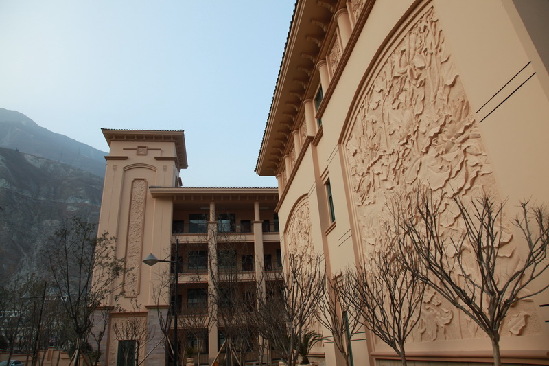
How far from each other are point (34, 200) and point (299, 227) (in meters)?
90.7

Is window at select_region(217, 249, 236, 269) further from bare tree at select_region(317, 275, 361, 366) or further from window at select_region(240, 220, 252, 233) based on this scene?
window at select_region(240, 220, 252, 233)

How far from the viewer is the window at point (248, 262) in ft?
98.0

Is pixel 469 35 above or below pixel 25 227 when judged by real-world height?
below

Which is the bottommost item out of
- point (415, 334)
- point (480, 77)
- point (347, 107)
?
point (415, 334)

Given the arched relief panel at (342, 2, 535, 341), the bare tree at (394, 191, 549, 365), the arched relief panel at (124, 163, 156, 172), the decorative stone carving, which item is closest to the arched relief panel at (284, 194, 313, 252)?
the arched relief panel at (342, 2, 535, 341)

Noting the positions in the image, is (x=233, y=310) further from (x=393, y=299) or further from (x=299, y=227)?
(x=393, y=299)

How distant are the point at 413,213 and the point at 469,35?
9.85ft

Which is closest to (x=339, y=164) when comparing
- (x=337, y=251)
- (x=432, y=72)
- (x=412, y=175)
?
(x=337, y=251)

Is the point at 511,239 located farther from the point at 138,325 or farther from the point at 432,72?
the point at 138,325

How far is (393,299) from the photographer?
588cm

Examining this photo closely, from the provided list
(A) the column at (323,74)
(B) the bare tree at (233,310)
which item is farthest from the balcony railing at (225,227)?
(A) the column at (323,74)

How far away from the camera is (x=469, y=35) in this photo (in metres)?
5.34

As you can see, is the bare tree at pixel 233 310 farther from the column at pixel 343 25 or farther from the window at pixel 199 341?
the column at pixel 343 25

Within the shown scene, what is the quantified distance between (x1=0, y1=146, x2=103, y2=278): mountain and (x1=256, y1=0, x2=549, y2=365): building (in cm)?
6706
